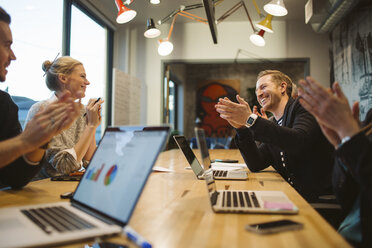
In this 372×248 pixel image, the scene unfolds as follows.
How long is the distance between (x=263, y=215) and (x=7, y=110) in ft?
3.40

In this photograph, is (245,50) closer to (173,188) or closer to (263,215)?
(173,188)

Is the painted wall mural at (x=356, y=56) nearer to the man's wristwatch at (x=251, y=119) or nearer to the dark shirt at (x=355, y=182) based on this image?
the man's wristwatch at (x=251, y=119)

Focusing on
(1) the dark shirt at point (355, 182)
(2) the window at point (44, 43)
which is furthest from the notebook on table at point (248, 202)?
(2) the window at point (44, 43)

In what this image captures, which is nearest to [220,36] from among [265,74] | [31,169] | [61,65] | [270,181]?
[265,74]

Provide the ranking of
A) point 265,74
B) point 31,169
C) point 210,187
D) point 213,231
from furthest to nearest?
point 265,74 < point 31,169 < point 210,187 < point 213,231

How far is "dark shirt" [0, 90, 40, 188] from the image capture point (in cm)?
112

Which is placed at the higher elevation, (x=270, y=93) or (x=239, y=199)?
(x=270, y=93)

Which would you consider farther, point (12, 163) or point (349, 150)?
point (12, 163)

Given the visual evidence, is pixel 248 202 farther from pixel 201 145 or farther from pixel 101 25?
pixel 101 25

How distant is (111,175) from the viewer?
0.76m

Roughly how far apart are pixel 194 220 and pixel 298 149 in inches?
35.7

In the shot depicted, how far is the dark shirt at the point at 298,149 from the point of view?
146cm

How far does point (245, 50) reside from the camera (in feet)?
16.4

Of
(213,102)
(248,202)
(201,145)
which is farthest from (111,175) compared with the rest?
(213,102)
